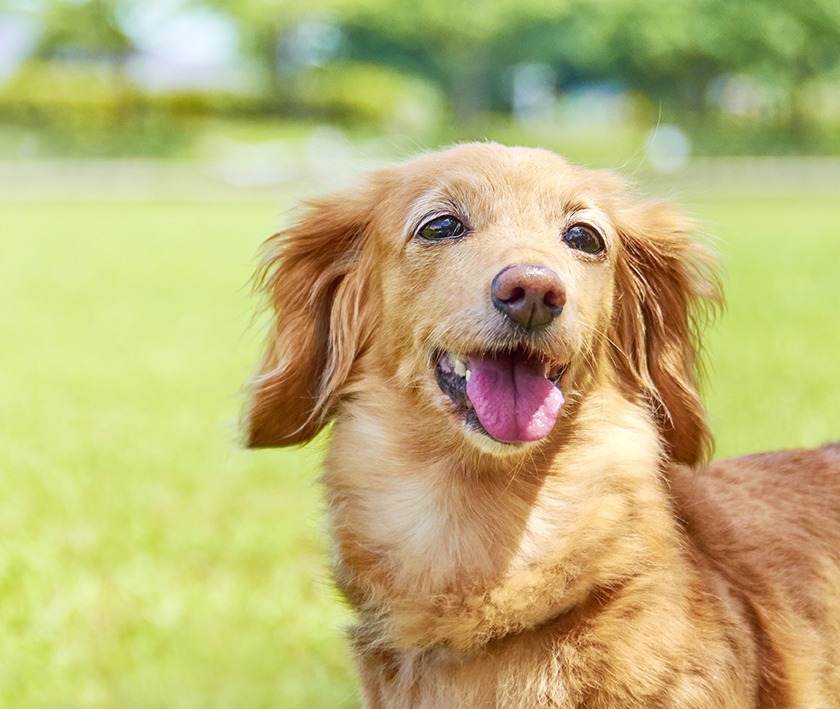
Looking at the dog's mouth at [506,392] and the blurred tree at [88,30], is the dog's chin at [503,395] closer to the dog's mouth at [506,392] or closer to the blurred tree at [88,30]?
the dog's mouth at [506,392]

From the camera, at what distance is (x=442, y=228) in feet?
10.3

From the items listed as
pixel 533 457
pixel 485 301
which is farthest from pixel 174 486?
pixel 485 301

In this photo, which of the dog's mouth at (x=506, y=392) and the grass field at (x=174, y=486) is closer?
the dog's mouth at (x=506, y=392)

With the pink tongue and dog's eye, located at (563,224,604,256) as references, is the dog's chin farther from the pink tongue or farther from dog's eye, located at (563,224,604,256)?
dog's eye, located at (563,224,604,256)

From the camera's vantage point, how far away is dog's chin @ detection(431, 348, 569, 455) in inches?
111

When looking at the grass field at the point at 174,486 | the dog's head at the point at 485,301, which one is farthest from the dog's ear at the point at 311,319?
the grass field at the point at 174,486

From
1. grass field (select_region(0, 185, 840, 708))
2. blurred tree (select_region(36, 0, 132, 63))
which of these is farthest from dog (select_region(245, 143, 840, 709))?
blurred tree (select_region(36, 0, 132, 63))

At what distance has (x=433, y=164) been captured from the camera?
3.26 meters

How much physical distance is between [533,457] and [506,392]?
0.72ft

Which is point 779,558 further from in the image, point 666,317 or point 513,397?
point 513,397

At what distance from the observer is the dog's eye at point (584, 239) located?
124 inches

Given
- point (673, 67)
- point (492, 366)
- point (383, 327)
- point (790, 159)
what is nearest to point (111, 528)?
point (383, 327)

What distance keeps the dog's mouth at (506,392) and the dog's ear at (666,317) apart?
0.43 metres

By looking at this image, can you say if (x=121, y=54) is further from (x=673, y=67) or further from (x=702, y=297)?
(x=702, y=297)
